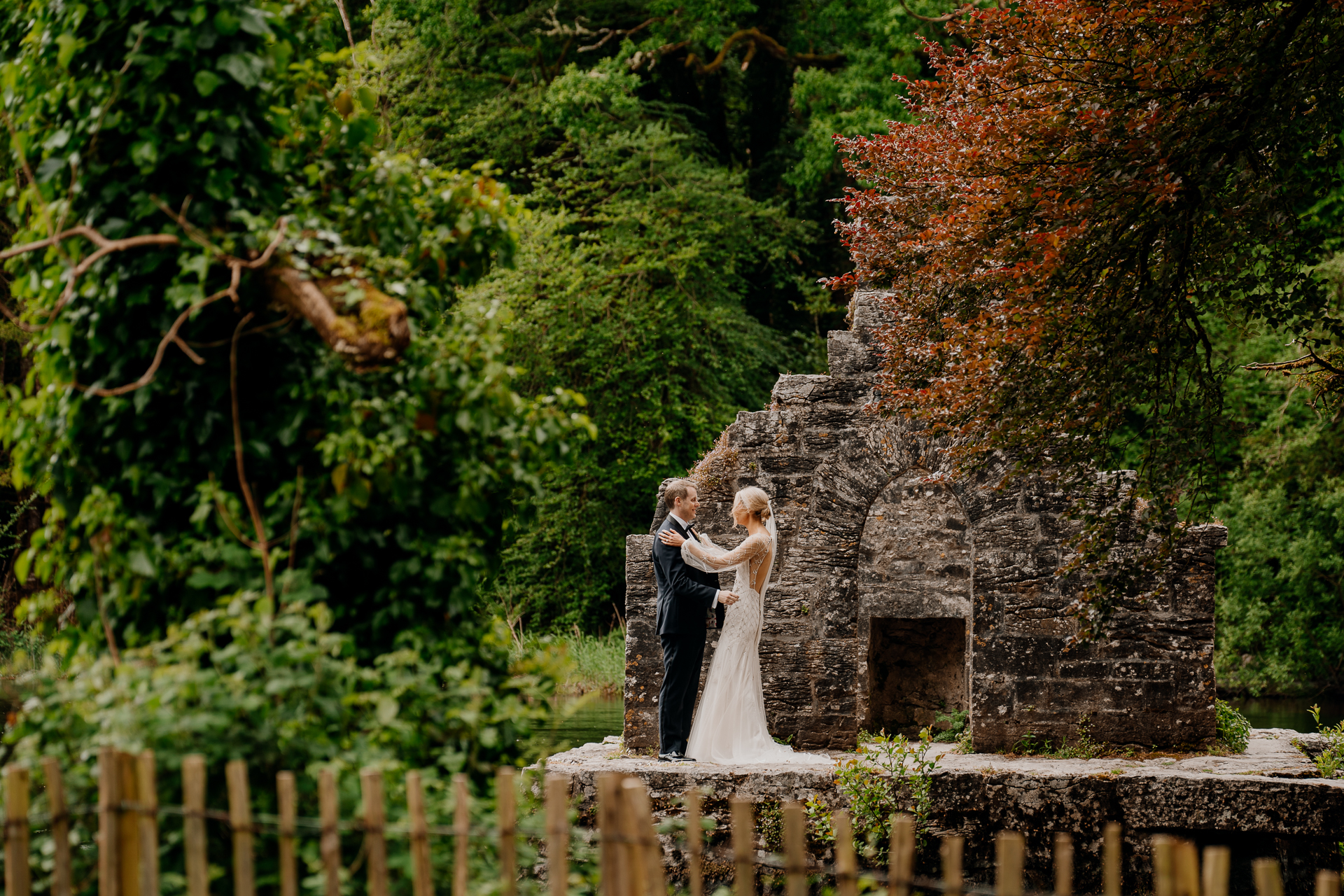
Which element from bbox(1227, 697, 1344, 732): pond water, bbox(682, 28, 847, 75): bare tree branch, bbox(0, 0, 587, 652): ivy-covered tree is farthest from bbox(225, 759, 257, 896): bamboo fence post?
bbox(682, 28, 847, 75): bare tree branch

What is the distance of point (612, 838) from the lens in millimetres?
2951

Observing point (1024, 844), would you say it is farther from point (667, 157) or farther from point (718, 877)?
point (667, 157)

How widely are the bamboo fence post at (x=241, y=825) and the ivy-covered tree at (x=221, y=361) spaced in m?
0.79

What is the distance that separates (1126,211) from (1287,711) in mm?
16620

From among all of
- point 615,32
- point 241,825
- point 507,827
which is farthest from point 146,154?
point 615,32

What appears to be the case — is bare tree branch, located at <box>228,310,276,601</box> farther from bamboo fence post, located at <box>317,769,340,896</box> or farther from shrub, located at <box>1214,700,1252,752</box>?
shrub, located at <box>1214,700,1252,752</box>

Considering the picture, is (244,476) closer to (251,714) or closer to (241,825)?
(251,714)

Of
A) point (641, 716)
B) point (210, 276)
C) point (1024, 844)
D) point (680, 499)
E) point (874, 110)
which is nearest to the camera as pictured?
point (210, 276)

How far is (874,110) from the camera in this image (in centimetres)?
1952

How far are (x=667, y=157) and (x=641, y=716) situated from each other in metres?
13.9

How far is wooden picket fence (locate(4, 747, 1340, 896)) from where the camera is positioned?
2.83 metres

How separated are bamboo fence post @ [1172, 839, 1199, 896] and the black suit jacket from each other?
17.0 ft

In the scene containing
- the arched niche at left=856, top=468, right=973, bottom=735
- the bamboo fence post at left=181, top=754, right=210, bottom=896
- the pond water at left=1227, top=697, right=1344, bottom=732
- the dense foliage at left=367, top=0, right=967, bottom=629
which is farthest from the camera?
the dense foliage at left=367, top=0, right=967, bottom=629

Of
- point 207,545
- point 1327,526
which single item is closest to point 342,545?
point 207,545
